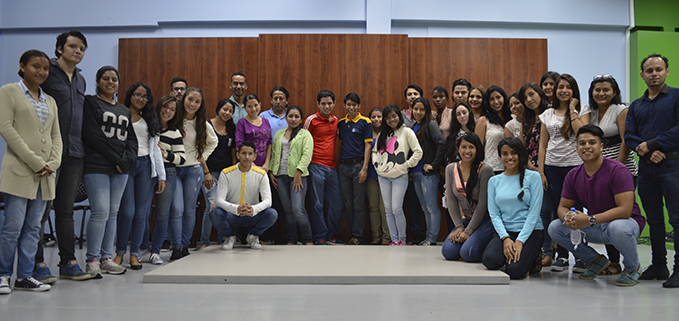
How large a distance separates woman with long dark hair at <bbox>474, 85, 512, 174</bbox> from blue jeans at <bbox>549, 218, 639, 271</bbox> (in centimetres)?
110

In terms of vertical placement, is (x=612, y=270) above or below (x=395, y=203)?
below

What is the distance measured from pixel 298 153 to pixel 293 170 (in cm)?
18

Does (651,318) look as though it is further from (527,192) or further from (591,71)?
(591,71)

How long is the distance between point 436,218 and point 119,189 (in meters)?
2.81

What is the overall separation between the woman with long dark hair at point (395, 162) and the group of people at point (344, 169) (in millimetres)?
14

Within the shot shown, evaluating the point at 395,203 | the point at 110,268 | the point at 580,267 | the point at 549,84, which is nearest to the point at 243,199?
the point at 110,268

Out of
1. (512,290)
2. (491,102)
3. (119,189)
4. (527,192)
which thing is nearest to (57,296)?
(119,189)

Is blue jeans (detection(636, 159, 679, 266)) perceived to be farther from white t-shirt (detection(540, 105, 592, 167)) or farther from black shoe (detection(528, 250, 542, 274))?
black shoe (detection(528, 250, 542, 274))

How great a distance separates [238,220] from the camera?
145 inches

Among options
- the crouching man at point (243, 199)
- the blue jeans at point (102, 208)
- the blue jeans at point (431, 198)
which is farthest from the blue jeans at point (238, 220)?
the blue jeans at point (431, 198)

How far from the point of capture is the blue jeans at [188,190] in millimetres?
3531

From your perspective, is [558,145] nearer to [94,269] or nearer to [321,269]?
[321,269]

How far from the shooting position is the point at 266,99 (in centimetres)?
493

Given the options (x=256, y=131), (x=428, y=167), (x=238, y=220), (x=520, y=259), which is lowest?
(x=520, y=259)
